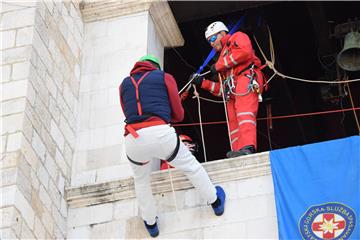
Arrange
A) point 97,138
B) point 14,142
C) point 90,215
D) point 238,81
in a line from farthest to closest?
point 238,81, point 97,138, point 90,215, point 14,142

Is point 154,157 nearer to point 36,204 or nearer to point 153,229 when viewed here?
point 153,229

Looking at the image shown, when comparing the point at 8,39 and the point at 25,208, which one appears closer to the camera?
the point at 25,208

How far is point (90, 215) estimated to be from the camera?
919cm

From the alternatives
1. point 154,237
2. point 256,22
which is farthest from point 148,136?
point 256,22

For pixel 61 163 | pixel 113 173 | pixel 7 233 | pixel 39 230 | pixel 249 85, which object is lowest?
pixel 7 233

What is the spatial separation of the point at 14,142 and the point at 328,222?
10.0 feet

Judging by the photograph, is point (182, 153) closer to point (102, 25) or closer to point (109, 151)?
point (109, 151)

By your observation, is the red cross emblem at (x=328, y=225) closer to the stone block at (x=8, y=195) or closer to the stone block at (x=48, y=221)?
the stone block at (x=48, y=221)

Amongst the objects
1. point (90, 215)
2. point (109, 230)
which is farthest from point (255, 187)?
point (90, 215)

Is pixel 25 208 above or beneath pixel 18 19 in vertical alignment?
beneath

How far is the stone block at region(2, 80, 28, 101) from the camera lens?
28.9 ft

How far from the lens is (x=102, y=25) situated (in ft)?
35.4

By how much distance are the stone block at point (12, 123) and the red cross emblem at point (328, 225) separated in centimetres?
296

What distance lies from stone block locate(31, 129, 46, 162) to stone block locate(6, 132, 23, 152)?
23cm
